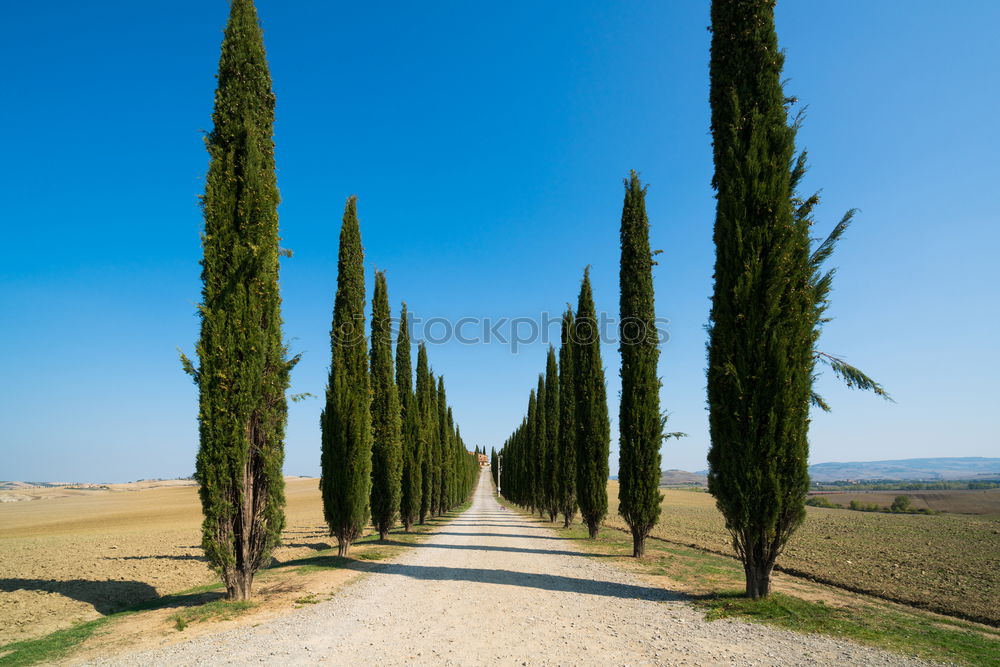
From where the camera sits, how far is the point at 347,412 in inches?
577

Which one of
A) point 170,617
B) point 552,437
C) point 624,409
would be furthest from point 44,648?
point 552,437

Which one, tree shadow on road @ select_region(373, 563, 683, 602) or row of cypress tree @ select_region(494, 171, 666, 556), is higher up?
row of cypress tree @ select_region(494, 171, 666, 556)

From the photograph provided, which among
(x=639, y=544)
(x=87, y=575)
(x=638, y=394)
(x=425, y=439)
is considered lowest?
(x=87, y=575)

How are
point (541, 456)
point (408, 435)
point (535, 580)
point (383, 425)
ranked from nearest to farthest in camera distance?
point (535, 580)
point (383, 425)
point (408, 435)
point (541, 456)

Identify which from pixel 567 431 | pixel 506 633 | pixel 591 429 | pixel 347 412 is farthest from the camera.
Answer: pixel 567 431

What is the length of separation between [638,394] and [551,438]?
14788mm

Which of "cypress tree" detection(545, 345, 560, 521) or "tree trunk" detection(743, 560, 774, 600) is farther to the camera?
"cypress tree" detection(545, 345, 560, 521)

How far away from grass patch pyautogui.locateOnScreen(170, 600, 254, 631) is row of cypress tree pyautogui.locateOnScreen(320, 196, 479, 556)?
5737mm

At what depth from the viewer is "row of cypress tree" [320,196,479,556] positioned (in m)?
14.2

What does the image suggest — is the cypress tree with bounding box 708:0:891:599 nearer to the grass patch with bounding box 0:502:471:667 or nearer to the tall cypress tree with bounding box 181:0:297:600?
the grass patch with bounding box 0:502:471:667

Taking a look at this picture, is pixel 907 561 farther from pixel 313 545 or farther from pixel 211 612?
pixel 313 545

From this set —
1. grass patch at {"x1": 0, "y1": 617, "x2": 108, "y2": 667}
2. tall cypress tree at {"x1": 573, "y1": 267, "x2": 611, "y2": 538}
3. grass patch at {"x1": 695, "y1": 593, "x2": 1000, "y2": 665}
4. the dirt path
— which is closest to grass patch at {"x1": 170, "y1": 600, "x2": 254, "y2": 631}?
the dirt path

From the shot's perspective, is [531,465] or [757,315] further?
[531,465]

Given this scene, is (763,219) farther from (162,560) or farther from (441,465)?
(441,465)
